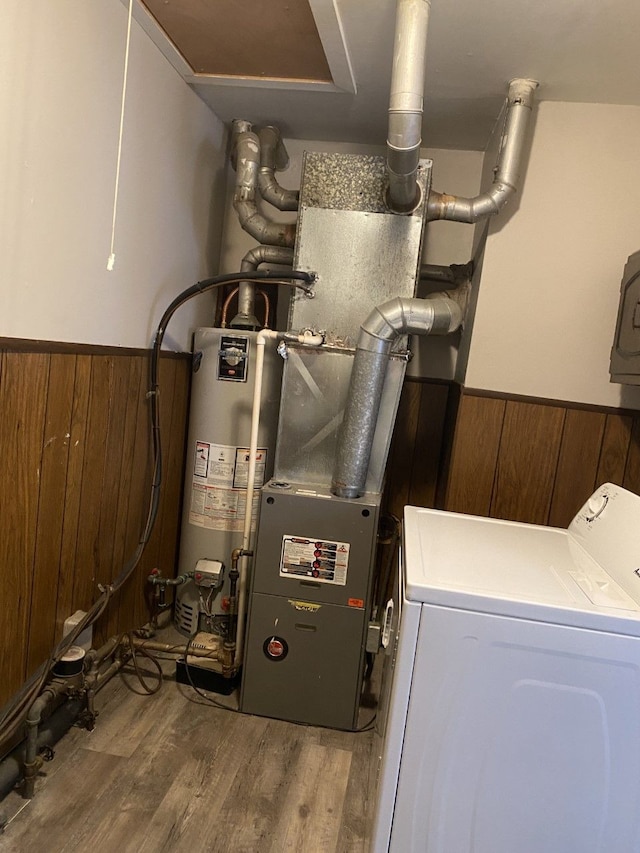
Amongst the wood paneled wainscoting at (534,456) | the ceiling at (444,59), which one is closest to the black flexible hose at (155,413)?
the ceiling at (444,59)

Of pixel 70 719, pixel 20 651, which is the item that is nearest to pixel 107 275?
pixel 20 651

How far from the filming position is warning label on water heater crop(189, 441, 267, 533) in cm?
244

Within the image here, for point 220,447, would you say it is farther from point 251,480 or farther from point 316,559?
point 316,559

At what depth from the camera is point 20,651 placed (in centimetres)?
169

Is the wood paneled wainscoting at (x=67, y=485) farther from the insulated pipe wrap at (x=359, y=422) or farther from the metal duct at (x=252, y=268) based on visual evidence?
the insulated pipe wrap at (x=359, y=422)

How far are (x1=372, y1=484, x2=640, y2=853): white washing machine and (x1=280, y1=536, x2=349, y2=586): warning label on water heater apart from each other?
2.71ft

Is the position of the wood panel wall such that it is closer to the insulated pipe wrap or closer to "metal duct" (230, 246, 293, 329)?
the insulated pipe wrap

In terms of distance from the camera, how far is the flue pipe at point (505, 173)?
2.05 m

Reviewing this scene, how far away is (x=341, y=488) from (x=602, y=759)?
1131 mm

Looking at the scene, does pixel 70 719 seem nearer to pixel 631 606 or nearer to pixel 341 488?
pixel 341 488

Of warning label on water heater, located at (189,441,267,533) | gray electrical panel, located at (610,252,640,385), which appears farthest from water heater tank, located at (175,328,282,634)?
gray electrical panel, located at (610,252,640,385)

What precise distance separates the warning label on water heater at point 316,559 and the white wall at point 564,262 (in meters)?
0.84

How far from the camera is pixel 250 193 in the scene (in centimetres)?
249

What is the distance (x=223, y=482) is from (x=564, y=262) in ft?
5.04
